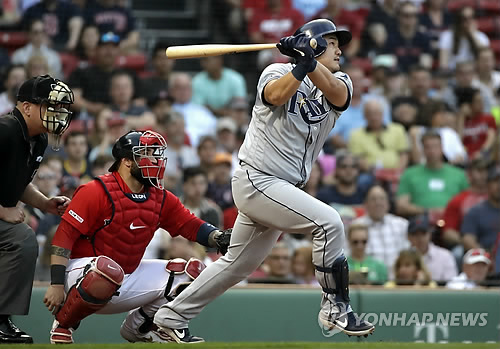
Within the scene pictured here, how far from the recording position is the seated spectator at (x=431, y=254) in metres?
7.89

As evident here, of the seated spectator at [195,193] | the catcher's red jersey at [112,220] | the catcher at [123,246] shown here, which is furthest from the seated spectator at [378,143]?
the catcher's red jersey at [112,220]

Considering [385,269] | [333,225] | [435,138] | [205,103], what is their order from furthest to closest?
[205,103], [435,138], [385,269], [333,225]

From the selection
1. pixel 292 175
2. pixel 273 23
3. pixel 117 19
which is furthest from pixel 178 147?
pixel 292 175

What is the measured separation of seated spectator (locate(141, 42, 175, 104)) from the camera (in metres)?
9.92

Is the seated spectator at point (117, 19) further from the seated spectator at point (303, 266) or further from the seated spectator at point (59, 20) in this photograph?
the seated spectator at point (303, 266)

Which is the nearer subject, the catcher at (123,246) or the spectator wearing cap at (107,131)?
the catcher at (123,246)

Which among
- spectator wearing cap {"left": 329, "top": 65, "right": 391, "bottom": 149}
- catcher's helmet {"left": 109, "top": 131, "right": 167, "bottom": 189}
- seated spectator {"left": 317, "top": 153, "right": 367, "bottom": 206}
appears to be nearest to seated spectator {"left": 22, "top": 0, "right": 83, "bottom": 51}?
spectator wearing cap {"left": 329, "top": 65, "right": 391, "bottom": 149}

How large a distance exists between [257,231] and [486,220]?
4139 millimetres

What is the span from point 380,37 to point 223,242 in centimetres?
656

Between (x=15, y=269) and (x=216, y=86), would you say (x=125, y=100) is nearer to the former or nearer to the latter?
(x=216, y=86)

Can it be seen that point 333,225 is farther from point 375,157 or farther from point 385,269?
point 375,157

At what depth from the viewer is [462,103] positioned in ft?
35.1

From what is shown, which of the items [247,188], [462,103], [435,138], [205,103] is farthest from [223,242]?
[462,103]

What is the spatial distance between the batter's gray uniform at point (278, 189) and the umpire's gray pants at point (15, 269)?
0.86 meters
